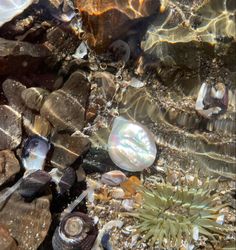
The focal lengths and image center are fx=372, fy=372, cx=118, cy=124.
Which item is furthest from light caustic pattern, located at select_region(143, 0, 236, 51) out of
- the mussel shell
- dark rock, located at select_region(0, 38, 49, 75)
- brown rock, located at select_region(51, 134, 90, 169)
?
the mussel shell

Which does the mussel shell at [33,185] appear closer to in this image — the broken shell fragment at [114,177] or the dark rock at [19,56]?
the broken shell fragment at [114,177]

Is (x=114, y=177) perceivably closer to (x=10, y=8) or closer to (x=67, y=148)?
(x=67, y=148)

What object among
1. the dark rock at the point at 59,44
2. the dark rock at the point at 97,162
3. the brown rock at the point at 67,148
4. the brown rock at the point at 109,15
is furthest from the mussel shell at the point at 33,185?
the brown rock at the point at 109,15

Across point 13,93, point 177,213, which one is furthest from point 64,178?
point 177,213

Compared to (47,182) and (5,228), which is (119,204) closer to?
(47,182)

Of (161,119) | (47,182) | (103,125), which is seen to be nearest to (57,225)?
(47,182)
